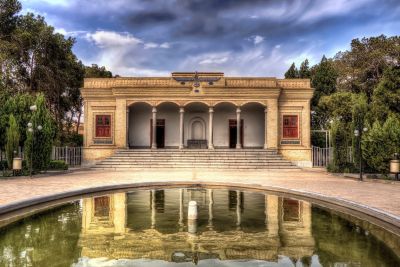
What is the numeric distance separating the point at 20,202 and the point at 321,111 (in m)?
31.3

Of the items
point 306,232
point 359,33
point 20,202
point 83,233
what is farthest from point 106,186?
point 359,33

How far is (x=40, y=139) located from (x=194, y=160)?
392 inches

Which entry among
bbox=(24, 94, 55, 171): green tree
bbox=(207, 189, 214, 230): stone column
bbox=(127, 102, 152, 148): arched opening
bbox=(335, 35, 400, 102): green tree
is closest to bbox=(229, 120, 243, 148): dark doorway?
bbox=(127, 102, 152, 148): arched opening

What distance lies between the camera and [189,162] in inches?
941

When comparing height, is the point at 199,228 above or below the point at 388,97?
below

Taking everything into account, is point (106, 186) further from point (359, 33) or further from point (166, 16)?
point (359, 33)

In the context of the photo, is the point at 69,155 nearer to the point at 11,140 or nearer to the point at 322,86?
the point at 11,140

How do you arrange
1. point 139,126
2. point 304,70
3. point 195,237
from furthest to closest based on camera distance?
point 304,70
point 139,126
point 195,237

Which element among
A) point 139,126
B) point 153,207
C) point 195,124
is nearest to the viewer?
point 153,207

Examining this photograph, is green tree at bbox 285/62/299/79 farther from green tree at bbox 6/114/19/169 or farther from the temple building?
green tree at bbox 6/114/19/169

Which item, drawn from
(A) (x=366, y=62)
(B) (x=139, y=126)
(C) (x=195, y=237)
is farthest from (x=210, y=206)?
(A) (x=366, y=62)

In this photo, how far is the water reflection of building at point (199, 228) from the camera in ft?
18.0

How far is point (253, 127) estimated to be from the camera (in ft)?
97.3

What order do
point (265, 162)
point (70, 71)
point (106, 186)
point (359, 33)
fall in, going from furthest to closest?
point (359, 33), point (70, 71), point (265, 162), point (106, 186)
